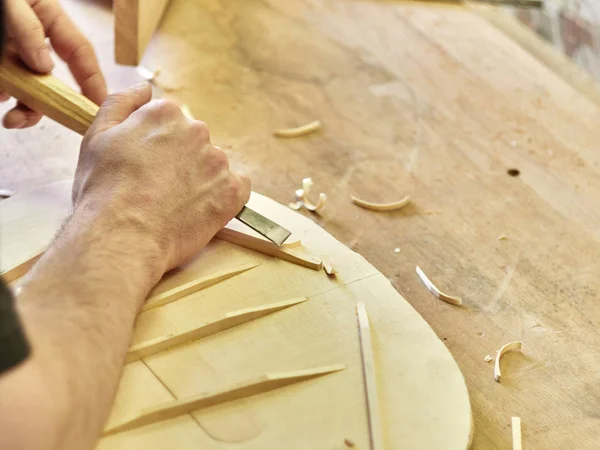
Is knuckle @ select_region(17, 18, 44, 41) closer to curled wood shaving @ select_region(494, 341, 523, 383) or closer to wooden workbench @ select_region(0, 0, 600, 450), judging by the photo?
wooden workbench @ select_region(0, 0, 600, 450)

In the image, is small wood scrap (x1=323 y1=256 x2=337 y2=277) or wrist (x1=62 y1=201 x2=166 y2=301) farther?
small wood scrap (x1=323 y1=256 x2=337 y2=277)

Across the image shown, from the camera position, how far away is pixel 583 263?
4.91ft

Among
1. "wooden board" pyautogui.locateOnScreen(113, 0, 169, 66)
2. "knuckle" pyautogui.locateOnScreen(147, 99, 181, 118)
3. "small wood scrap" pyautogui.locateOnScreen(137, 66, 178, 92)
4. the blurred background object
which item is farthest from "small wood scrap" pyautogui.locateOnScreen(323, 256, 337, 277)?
the blurred background object

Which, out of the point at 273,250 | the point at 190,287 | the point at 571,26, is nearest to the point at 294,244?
the point at 273,250

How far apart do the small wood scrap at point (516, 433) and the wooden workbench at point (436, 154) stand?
0.02m

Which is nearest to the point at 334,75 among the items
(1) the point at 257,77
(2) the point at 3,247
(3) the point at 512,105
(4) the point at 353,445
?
(1) the point at 257,77

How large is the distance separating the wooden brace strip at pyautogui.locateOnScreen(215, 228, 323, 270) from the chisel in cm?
2

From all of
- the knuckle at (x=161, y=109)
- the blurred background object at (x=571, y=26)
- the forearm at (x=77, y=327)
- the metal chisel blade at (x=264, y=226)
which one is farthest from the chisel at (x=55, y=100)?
the blurred background object at (x=571, y=26)

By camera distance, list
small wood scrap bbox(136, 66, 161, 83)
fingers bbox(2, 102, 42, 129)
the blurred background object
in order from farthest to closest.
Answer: the blurred background object < small wood scrap bbox(136, 66, 161, 83) < fingers bbox(2, 102, 42, 129)

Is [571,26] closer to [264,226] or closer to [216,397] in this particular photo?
[264,226]

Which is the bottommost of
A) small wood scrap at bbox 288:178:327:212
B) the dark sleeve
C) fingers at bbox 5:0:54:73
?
small wood scrap at bbox 288:178:327:212

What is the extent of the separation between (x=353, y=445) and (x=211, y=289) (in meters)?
0.39

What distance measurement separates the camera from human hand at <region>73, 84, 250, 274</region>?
46.1 inches

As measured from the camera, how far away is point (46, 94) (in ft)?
4.23
